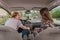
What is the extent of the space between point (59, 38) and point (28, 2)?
4.76m

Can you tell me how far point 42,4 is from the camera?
256 inches

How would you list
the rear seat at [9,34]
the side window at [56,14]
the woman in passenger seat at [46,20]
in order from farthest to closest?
the side window at [56,14] < the woman in passenger seat at [46,20] < the rear seat at [9,34]

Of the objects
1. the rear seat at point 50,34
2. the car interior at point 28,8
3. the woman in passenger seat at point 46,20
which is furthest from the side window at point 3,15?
the rear seat at point 50,34

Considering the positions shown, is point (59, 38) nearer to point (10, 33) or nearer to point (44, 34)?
point (44, 34)

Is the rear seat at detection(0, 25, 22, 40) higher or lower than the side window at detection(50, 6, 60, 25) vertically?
lower

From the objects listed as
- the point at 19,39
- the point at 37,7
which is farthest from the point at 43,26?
the point at 37,7

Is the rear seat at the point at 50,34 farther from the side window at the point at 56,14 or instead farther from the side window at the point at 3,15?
the side window at the point at 3,15

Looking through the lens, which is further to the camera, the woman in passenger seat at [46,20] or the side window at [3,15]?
the side window at [3,15]

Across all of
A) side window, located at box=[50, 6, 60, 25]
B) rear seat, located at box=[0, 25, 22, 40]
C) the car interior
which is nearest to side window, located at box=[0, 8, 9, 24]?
the car interior

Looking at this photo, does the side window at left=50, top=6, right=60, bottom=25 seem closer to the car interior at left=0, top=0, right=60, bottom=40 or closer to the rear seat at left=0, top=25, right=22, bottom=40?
the car interior at left=0, top=0, right=60, bottom=40

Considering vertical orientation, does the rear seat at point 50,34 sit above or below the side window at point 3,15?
below

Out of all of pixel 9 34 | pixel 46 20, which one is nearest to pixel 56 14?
pixel 46 20

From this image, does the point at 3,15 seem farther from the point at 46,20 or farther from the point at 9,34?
the point at 9,34

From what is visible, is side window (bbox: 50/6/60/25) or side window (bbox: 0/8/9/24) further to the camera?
side window (bbox: 0/8/9/24)
